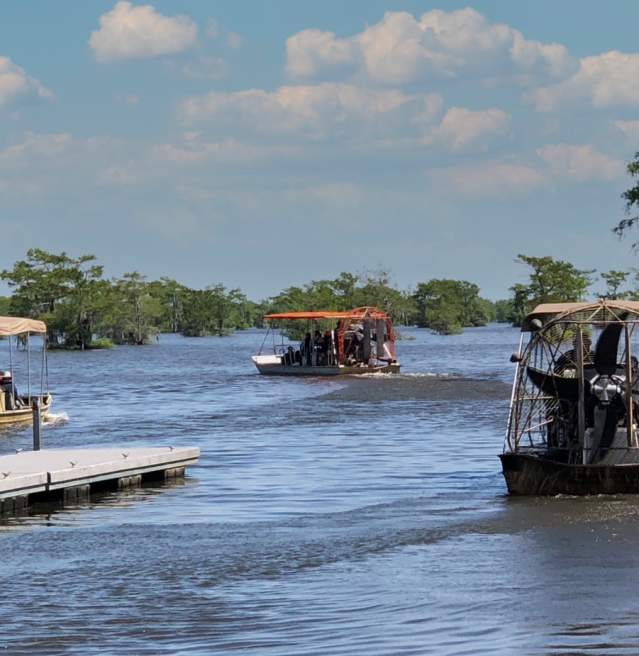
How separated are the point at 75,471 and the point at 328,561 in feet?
19.6

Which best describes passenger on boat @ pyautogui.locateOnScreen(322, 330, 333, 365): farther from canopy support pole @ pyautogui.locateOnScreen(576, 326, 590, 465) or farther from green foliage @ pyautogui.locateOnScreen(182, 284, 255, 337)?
green foliage @ pyautogui.locateOnScreen(182, 284, 255, 337)

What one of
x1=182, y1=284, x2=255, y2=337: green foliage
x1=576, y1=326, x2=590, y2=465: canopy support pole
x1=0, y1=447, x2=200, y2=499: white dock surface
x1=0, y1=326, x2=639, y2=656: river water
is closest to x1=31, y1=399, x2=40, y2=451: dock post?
x1=0, y1=447, x2=200, y2=499: white dock surface

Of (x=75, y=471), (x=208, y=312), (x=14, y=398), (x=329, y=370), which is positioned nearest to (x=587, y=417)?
(x=75, y=471)

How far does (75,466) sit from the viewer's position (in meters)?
20.4

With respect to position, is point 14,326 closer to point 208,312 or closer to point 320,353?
point 320,353

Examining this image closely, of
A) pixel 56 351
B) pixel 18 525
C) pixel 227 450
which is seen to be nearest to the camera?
pixel 18 525

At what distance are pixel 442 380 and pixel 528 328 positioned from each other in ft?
116

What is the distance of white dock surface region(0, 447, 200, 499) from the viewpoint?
19.2 m

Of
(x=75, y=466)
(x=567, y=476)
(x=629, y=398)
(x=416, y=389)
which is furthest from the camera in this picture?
(x=416, y=389)

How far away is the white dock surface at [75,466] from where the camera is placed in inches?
755

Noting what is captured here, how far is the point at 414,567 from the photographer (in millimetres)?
14812

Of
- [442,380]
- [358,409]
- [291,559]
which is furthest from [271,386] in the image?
[291,559]

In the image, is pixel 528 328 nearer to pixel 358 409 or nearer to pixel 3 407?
pixel 3 407

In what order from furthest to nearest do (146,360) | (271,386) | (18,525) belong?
(146,360)
(271,386)
(18,525)
